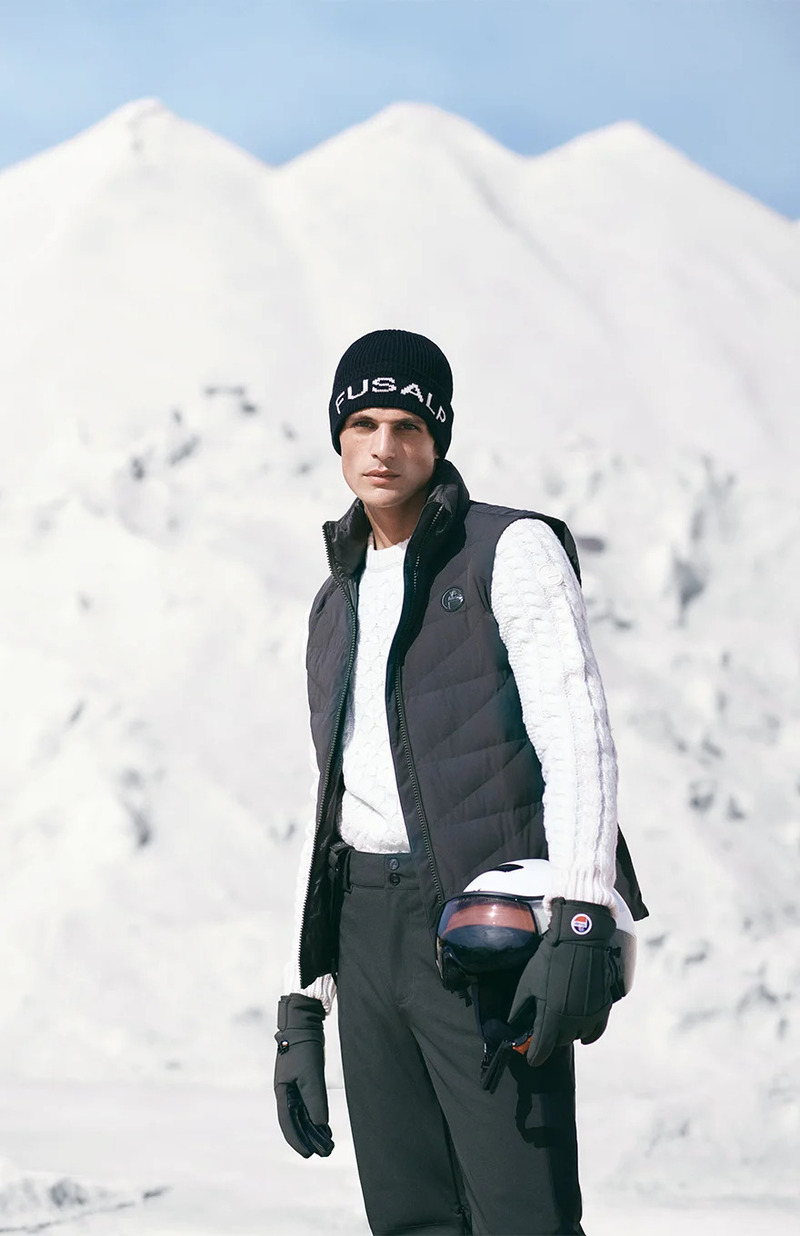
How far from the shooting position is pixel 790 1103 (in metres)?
6.36

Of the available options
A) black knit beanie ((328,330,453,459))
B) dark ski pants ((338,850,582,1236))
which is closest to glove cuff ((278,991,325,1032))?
dark ski pants ((338,850,582,1236))

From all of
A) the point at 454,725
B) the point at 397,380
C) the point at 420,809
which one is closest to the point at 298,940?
the point at 420,809

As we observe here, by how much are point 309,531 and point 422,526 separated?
25.4 ft

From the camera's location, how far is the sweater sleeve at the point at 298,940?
2.63m

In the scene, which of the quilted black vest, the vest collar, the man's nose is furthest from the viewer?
the man's nose

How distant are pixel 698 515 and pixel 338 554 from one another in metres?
8.63

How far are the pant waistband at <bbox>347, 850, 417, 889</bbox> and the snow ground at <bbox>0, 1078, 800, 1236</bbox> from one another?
3.10 meters

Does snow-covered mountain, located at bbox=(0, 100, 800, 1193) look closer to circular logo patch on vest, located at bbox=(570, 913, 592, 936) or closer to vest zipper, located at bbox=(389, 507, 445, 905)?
vest zipper, located at bbox=(389, 507, 445, 905)

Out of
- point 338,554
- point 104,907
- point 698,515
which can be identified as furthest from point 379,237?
point 338,554

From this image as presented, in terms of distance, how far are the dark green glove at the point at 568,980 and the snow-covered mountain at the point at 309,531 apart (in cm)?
409

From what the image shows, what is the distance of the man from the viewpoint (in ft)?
7.38

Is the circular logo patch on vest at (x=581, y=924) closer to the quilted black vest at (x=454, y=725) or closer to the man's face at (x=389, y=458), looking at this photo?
the quilted black vest at (x=454, y=725)

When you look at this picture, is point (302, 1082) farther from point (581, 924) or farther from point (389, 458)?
point (389, 458)

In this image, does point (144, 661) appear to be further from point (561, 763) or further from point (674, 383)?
point (561, 763)
